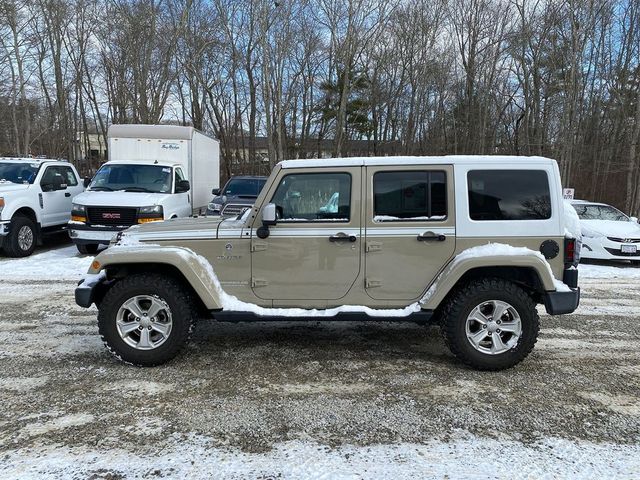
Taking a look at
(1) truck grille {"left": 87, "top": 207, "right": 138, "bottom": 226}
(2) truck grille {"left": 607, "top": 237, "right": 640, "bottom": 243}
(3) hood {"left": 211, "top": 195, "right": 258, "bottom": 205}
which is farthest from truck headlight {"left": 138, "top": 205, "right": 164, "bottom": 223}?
(2) truck grille {"left": 607, "top": 237, "right": 640, "bottom": 243}

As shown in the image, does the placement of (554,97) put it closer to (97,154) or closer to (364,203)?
(364,203)

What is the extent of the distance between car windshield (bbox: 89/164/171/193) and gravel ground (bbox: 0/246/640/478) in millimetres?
5271

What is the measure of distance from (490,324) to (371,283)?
1.11 m

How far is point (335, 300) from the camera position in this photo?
432cm

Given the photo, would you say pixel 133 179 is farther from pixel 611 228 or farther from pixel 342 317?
pixel 611 228

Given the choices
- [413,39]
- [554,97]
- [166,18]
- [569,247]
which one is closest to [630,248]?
[569,247]

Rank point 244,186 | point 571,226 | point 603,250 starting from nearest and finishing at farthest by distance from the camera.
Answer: point 571,226 < point 603,250 < point 244,186

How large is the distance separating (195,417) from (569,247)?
346cm

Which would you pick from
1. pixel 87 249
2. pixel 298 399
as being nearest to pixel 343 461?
pixel 298 399

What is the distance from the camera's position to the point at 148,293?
4219 mm

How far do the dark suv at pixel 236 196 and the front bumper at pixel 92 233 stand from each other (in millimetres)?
2725

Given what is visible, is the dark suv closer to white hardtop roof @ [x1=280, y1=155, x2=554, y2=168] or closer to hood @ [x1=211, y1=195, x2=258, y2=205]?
hood @ [x1=211, y1=195, x2=258, y2=205]

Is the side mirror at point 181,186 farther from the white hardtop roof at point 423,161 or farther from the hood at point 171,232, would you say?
the white hardtop roof at point 423,161

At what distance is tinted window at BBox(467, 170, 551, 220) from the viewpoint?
425cm
